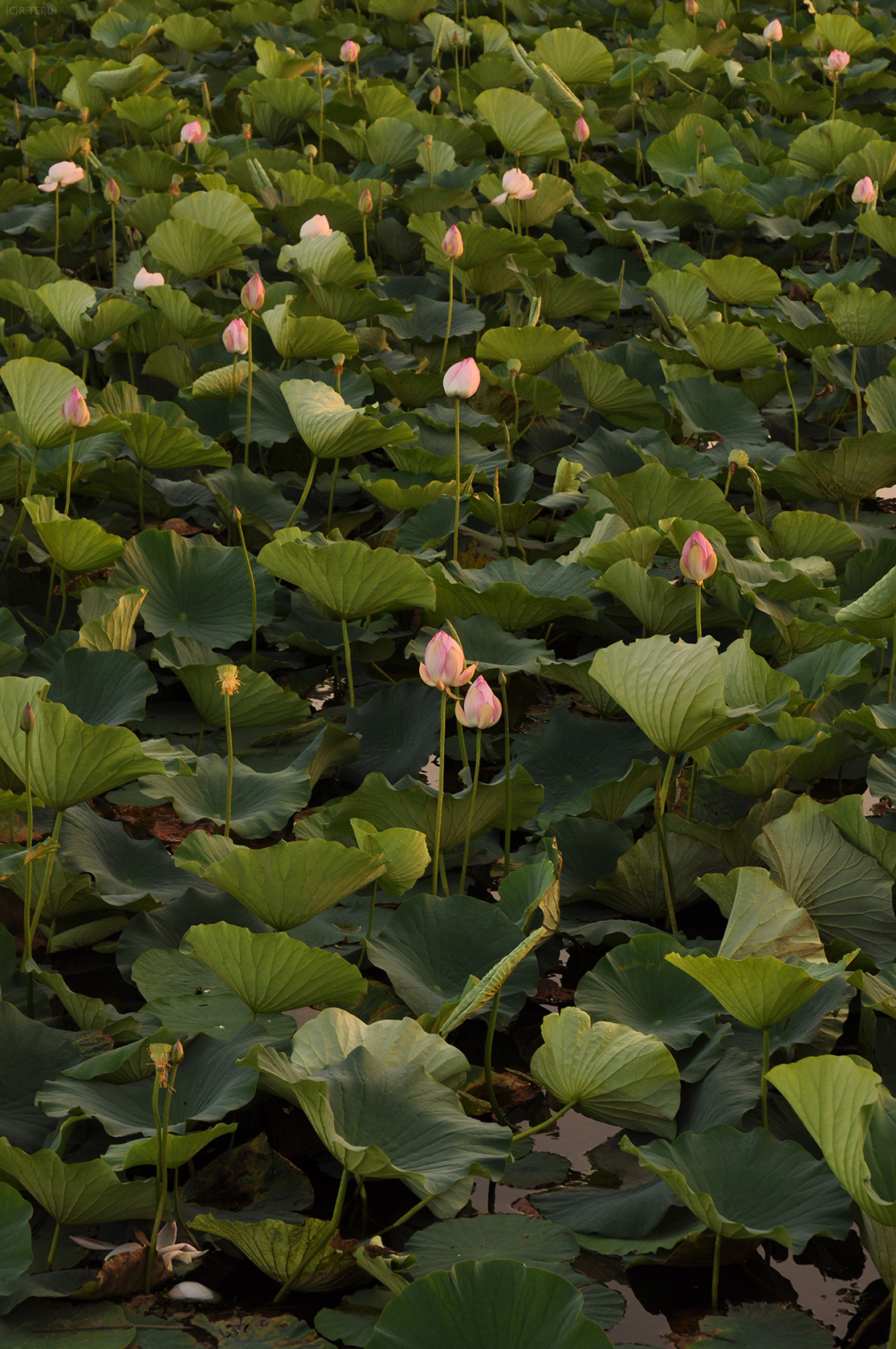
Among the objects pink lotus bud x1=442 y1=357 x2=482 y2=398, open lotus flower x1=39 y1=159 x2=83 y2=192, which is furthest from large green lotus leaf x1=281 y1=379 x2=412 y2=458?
open lotus flower x1=39 y1=159 x2=83 y2=192

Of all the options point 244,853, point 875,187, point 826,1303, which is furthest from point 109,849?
point 875,187

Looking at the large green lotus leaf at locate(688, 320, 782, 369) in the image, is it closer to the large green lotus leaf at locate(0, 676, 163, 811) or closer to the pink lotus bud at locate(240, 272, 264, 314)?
the pink lotus bud at locate(240, 272, 264, 314)

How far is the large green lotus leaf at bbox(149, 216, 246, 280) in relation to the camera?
2693mm

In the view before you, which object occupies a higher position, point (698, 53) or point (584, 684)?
point (698, 53)

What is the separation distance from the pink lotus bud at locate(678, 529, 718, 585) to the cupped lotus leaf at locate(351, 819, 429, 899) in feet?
1.70

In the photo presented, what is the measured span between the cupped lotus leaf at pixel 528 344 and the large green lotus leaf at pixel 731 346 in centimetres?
24

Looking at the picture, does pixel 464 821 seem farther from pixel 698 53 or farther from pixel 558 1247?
pixel 698 53

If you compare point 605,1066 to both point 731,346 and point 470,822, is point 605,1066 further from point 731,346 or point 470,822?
point 731,346

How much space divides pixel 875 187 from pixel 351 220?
1395 millimetres

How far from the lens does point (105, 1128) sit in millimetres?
1121

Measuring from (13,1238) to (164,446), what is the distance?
4.63ft

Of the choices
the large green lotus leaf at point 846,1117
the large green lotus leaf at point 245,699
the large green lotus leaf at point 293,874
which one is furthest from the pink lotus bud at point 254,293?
the large green lotus leaf at point 846,1117

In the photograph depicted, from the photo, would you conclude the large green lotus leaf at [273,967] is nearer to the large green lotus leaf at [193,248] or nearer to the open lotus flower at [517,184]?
the large green lotus leaf at [193,248]

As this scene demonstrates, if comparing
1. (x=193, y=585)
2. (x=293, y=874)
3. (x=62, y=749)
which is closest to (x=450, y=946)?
(x=293, y=874)
